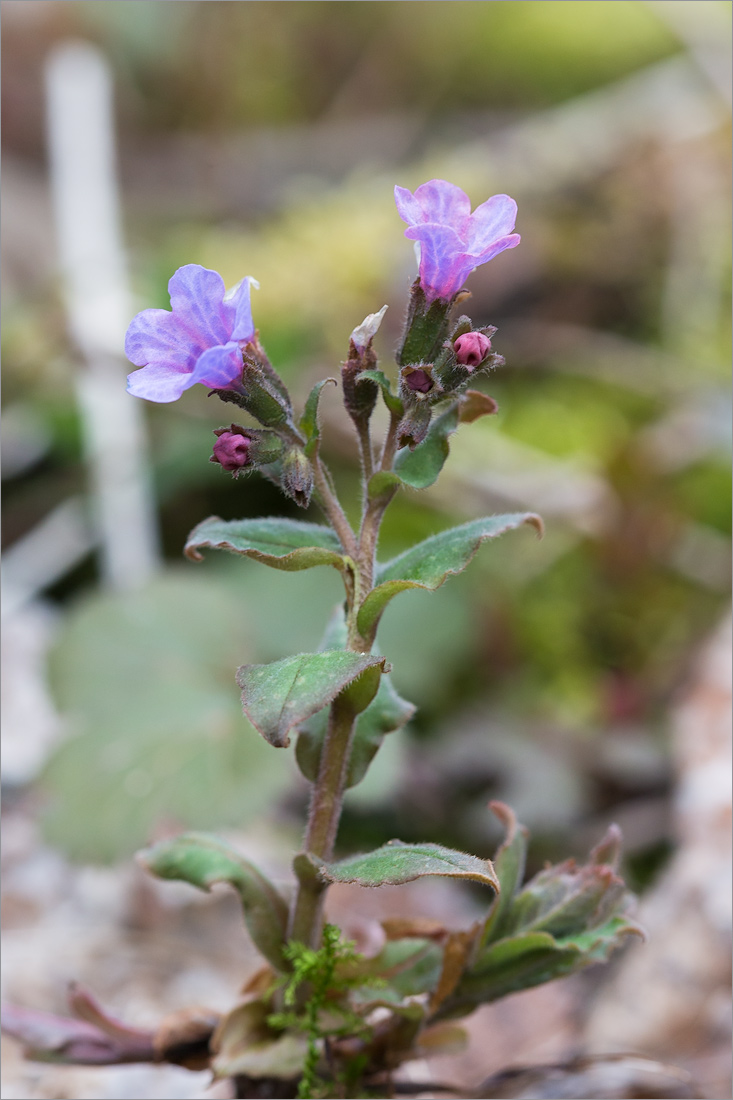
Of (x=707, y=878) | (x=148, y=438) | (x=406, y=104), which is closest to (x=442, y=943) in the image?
(x=707, y=878)

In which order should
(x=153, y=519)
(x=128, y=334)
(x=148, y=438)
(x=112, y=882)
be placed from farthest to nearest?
1. (x=148, y=438)
2. (x=153, y=519)
3. (x=112, y=882)
4. (x=128, y=334)

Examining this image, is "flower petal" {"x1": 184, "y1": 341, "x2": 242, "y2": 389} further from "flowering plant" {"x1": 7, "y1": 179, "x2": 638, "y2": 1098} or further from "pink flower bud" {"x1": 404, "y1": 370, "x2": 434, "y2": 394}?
"pink flower bud" {"x1": 404, "y1": 370, "x2": 434, "y2": 394}

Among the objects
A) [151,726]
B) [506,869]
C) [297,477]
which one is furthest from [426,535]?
A: [297,477]

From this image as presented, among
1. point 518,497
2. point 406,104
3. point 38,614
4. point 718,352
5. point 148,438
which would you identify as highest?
point 406,104

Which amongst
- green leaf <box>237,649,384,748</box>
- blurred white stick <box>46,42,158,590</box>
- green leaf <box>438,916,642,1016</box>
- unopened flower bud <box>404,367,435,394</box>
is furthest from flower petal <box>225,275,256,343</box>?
blurred white stick <box>46,42,158,590</box>

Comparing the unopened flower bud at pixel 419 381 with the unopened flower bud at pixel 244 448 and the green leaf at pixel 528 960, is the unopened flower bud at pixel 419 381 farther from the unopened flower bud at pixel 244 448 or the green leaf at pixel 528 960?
the green leaf at pixel 528 960

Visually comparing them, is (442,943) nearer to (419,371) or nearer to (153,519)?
(419,371)
